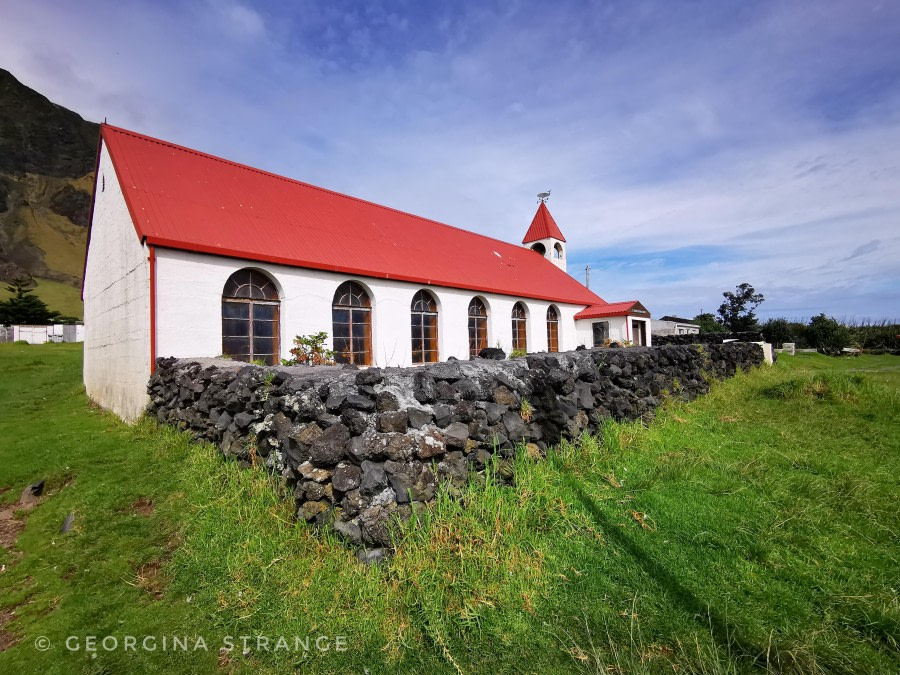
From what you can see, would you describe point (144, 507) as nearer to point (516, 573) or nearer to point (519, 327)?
point (516, 573)

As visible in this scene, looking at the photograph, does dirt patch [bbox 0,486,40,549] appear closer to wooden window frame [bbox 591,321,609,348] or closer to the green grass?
wooden window frame [bbox 591,321,609,348]

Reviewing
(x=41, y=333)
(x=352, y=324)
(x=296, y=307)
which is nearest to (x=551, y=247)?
(x=352, y=324)

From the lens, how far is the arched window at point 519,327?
701 inches

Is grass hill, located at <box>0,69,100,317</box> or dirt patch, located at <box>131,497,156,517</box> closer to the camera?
dirt patch, located at <box>131,497,156,517</box>

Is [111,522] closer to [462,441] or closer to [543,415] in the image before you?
[462,441]

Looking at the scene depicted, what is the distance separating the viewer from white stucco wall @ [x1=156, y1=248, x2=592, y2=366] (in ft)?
28.0

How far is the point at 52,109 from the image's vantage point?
3135 inches

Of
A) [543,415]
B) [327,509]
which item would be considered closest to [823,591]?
[543,415]

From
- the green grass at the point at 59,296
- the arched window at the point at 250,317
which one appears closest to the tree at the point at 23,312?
the green grass at the point at 59,296

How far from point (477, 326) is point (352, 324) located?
18.6ft

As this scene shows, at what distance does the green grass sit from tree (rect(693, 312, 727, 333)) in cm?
6445

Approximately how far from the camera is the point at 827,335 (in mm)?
27719

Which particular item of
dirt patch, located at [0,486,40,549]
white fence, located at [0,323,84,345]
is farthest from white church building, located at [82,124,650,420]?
white fence, located at [0,323,84,345]

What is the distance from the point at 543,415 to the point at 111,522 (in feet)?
15.9
